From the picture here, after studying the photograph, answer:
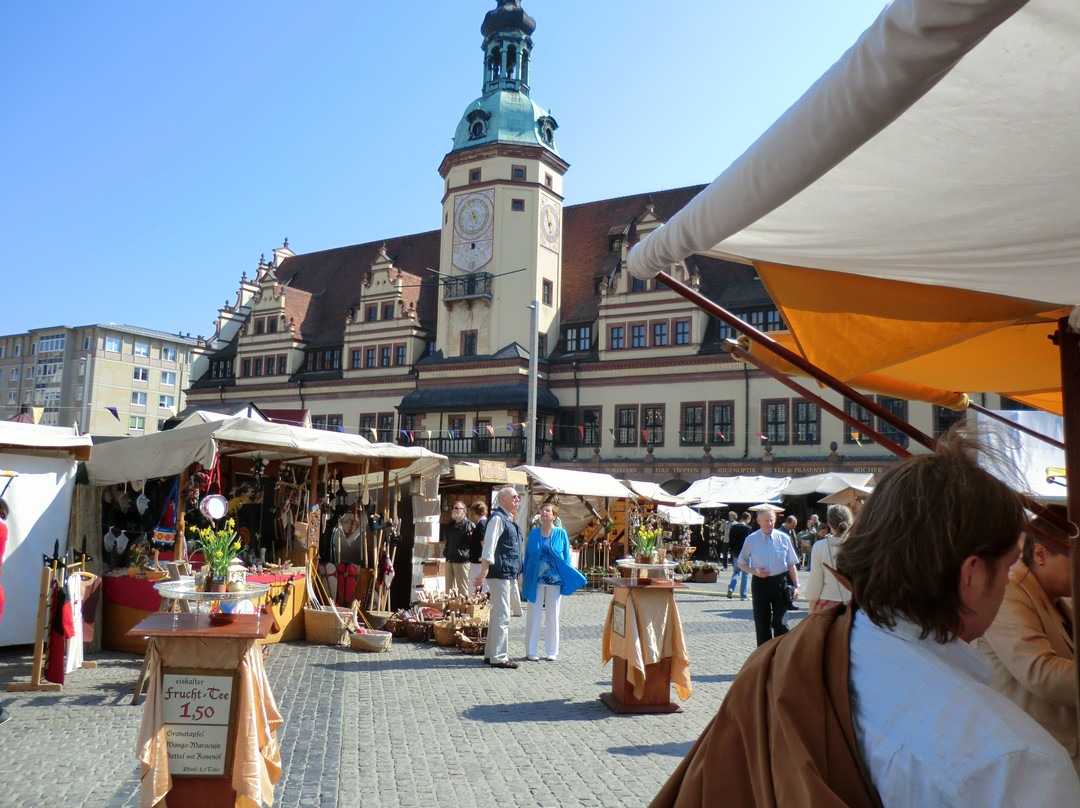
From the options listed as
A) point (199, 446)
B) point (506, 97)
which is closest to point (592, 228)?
point (506, 97)

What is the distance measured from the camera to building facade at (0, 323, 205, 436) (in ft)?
260

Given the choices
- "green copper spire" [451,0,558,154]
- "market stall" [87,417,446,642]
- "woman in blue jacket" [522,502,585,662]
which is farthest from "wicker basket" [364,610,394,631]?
"green copper spire" [451,0,558,154]

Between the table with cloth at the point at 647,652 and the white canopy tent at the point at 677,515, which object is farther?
the white canopy tent at the point at 677,515

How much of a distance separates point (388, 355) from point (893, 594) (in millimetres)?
42874

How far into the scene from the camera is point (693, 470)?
114ft

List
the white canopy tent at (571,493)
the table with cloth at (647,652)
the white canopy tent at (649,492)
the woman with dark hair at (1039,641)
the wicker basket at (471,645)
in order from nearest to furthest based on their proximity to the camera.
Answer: the woman with dark hair at (1039,641) < the table with cloth at (647,652) < the wicker basket at (471,645) < the white canopy tent at (571,493) < the white canopy tent at (649,492)

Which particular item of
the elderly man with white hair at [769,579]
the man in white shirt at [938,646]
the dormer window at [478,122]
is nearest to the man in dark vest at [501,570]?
the elderly man with white hair at [769,579]

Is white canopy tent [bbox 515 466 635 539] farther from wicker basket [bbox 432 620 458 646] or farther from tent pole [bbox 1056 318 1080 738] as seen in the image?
tent pole [bbox 1056 318 1080 738]

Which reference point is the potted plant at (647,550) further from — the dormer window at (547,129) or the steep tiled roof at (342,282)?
the steep tiled roof at (342,282)

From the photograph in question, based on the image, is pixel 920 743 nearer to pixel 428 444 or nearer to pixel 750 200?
pixel 750 200

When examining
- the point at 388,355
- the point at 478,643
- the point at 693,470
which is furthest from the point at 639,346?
the point at 478,643

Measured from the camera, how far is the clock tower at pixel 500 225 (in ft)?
129

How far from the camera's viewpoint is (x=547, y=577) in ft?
35.0

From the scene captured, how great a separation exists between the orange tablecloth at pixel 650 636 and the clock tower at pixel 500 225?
3049 centimetres
